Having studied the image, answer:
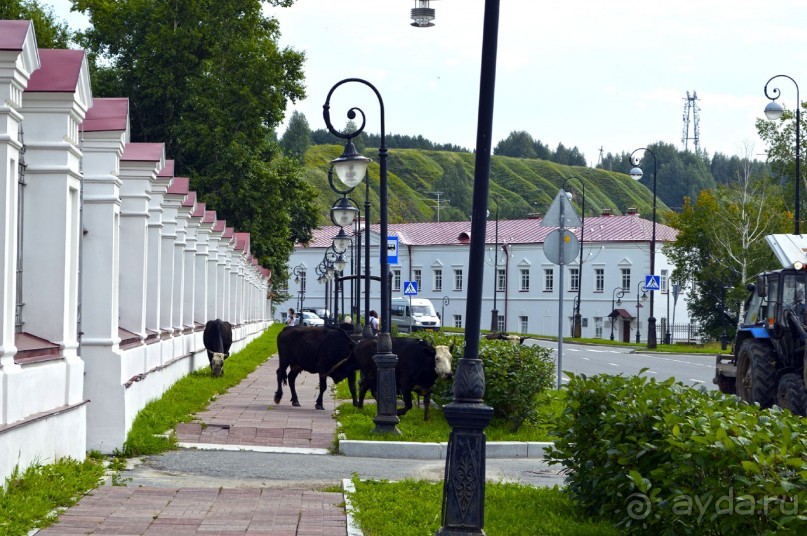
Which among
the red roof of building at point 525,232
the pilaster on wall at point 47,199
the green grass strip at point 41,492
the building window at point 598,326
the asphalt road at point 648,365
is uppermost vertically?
the red roof of building at point 525,232

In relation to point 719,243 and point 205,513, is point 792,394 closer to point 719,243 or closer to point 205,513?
point 205,513

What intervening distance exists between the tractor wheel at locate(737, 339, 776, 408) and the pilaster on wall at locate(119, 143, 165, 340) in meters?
8.87

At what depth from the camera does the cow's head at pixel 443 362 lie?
17.0 meters

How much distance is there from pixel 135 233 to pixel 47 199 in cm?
540

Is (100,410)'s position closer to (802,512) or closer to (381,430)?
(381,430)

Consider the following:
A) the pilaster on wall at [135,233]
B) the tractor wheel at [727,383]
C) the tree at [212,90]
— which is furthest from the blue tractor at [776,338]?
the tree at [212,90]

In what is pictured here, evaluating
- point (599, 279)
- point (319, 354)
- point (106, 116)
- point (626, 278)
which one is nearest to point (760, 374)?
point (319, 354)

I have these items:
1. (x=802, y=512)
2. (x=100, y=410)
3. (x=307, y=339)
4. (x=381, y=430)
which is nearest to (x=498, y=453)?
(x=381, y=430)

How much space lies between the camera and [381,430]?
52.0 ft

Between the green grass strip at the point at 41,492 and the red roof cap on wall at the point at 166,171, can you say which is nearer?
the green grass strip at the point at 41,492

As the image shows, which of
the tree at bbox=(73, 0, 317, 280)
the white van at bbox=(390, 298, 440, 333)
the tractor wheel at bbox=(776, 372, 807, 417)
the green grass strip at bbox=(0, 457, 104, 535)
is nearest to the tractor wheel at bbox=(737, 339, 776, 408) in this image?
the tractor wheel at bbox=(776, 372, 807, 417)

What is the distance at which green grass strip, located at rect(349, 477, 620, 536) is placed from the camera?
29.4 feet

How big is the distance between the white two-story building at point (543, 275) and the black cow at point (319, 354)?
6381cm

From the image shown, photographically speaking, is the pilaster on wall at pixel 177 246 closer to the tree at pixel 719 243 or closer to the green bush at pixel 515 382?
the green bush at pixel 515 382
